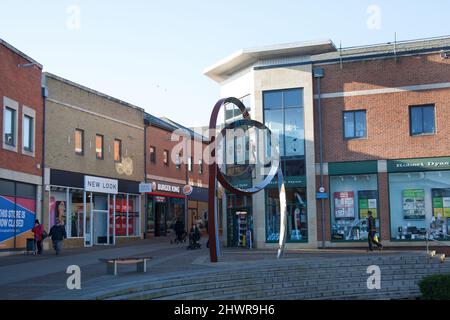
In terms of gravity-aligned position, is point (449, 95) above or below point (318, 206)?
above

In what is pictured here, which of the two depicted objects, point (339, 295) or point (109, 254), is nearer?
point (339, 295)

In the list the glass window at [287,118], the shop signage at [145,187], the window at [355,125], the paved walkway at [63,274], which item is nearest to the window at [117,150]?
the shop signage at [145,187]

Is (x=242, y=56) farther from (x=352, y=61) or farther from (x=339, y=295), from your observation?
(x=339, y=295)

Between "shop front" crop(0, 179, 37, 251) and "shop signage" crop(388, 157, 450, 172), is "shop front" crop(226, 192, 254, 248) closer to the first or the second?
"shop signage" crop(388, 157, 450, 172)

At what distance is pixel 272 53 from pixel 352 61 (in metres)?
3.83

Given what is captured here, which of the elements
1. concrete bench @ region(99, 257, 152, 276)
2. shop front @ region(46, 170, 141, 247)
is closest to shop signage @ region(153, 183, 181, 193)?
shop front @ region(46, 170, 141, 247)

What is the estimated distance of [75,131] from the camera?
108 ft

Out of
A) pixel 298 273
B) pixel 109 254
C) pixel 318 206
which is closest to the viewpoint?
pixel 298 273

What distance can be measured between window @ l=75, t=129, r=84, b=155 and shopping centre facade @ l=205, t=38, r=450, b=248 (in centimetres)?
922

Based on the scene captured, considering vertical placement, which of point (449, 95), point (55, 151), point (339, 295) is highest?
point (449, 95)

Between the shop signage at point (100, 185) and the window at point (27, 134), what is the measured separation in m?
4.83

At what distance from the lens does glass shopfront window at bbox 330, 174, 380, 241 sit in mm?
28141

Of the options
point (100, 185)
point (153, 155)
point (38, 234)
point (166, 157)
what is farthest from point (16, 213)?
point (166, 157)
